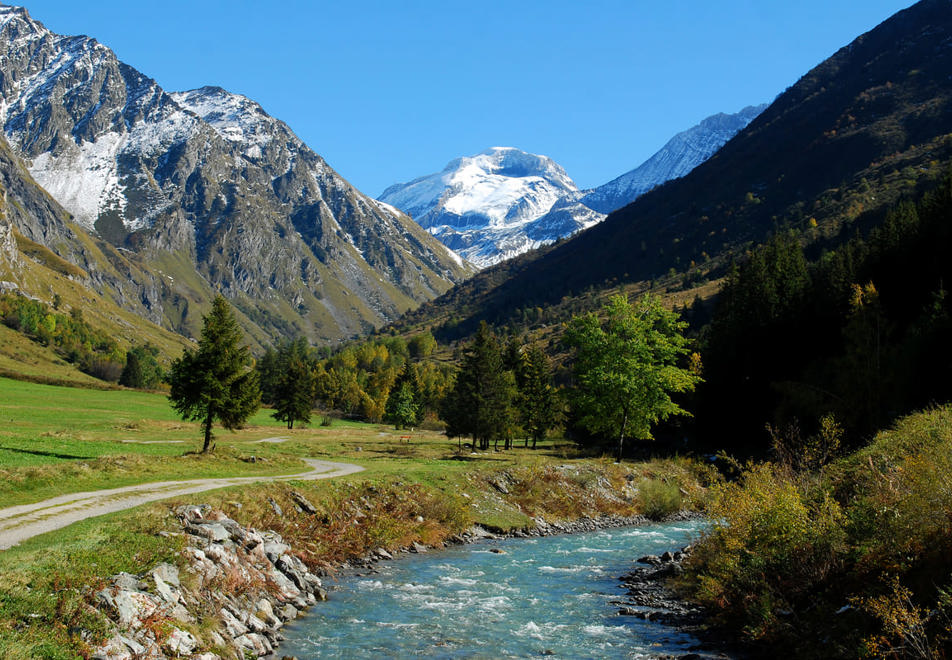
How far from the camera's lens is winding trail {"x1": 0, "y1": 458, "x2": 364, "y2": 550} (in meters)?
18.7

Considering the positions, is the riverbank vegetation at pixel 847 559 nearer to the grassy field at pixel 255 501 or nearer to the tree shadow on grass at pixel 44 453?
the grassy field at pixel 255 501

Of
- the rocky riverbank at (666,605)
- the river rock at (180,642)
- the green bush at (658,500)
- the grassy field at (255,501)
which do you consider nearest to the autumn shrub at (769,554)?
the rocky riverbank at (666,605)

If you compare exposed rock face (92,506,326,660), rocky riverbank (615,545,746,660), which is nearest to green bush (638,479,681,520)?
rocky riverbank (615,545,746,660)

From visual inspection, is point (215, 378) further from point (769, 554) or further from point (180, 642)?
point (769, 554)

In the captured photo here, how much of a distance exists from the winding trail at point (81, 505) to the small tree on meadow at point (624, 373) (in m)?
29.6

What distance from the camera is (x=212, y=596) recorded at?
17656mm

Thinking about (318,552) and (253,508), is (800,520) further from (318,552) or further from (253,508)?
(253,508)

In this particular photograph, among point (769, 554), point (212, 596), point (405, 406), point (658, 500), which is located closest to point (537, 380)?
point (658, 500)

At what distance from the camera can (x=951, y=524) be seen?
14.0 m

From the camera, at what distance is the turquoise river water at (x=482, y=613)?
1719 cm

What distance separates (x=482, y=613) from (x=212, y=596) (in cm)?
831

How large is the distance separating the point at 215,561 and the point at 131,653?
21.0ft

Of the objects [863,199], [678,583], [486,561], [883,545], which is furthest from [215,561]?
[863,199]

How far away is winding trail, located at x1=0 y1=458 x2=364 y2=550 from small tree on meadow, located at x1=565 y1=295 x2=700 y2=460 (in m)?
29.6
